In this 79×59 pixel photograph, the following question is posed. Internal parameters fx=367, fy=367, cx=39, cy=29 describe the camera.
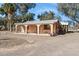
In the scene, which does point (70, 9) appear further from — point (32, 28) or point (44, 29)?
point (32, 28)

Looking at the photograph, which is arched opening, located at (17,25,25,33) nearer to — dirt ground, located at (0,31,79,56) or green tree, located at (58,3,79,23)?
dirt ground, located at (0,31,79,56)

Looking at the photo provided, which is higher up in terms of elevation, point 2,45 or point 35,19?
point 35,19

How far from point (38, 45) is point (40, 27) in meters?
0.31

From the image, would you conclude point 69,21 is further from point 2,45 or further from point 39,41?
point 2,45

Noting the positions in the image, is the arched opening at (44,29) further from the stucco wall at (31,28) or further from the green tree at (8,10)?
the green tree at (8,10)

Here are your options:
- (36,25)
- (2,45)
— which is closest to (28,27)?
(36,25)

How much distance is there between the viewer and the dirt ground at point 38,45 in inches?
243

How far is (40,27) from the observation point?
20.5ft

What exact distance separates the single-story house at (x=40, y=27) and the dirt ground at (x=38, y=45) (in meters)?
0.09

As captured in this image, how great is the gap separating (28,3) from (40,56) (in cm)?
92

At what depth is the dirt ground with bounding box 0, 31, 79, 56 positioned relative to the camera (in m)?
6.17

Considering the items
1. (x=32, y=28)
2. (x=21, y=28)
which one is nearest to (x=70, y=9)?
(x=32, y=28)

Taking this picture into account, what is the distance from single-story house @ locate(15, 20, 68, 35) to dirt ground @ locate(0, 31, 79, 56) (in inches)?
3.4

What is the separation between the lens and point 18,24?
6238 millimetres
